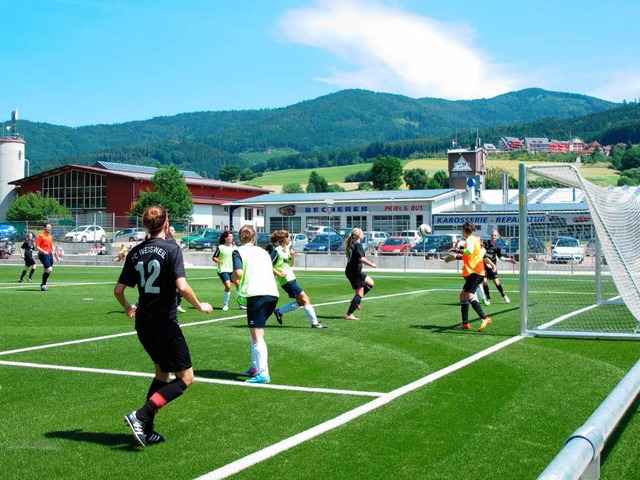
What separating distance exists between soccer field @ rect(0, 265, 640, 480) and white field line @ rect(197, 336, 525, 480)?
22mm

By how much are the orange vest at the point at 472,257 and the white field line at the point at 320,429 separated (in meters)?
3.33

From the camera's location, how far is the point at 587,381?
823 cm

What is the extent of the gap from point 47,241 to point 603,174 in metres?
131

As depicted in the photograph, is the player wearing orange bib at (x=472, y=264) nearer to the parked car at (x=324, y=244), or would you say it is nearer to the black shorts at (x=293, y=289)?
the black shorts at (x=293, y=289)

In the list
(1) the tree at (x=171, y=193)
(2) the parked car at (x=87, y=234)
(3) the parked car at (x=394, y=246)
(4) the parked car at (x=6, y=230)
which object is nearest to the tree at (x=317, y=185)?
(1) the tree at (x=171, y=193)

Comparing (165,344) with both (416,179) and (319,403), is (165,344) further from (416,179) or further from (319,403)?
(416,179)

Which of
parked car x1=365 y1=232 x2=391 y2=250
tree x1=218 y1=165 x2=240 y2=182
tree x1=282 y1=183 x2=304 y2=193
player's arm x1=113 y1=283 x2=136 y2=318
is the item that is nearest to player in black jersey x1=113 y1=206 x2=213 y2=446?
player's arm x1=113 y1=283 x2=136 y2=318

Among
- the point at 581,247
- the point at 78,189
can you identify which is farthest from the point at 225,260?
the point at 78,189

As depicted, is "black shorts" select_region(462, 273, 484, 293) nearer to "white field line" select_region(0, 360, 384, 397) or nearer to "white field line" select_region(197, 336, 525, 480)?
"white field line" select_region(197, 336, 525, 480)

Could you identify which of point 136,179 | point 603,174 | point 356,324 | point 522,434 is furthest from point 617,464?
point 603,174

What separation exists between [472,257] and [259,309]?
5.52m

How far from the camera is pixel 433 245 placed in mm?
44312

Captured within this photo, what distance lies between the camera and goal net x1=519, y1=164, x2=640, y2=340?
1146 centimetres

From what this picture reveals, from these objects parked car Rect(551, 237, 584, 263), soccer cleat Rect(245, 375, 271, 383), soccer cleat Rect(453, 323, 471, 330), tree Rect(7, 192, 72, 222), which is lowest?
soccer cleat Rect(453, 323, 471, 330)
